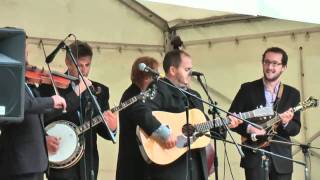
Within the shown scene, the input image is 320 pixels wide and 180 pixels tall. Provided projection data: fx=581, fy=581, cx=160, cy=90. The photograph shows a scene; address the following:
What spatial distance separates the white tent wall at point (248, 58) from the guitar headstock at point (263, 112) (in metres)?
1.57

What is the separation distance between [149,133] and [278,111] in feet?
3.78

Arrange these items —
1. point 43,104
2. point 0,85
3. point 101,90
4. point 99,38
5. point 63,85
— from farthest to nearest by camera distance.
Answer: point 99,38
point 101,90
point 63,85
point 43,104
point 0,85

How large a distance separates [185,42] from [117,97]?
3.25ft

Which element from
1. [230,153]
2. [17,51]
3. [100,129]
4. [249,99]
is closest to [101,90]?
[100,129]

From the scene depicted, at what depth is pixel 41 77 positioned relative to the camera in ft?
12.6

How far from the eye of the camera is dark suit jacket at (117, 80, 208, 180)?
426 centimetres

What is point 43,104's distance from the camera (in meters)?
3.53

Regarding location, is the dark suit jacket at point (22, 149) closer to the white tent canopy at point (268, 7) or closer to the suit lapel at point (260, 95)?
the white tent canopy at point (268, 7)

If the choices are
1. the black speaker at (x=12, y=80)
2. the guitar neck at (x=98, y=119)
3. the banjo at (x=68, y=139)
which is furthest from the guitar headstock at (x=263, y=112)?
the black speaker at (x=12, y=80)

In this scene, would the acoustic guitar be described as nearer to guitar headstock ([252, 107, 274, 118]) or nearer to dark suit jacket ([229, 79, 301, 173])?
guitar headstock ([252, 107, 274, 118])

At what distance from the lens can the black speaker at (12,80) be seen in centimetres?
300

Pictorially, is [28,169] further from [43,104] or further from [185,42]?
[185,42]

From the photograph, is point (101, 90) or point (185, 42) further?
point (185, 42)

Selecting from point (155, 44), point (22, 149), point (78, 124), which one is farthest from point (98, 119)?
point (155, 44)
